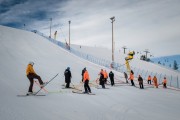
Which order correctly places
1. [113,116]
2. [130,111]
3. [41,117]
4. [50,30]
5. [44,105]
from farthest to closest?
[50,30] < [130,111] < [44,105] < [113,116] < [41,117]

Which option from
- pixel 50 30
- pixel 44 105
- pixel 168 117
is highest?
pixel 50 30

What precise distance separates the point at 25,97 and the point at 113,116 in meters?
4.47

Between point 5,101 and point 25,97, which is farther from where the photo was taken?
point 25,97

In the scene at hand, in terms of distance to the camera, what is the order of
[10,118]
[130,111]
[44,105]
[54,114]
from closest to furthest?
[10,118] < [54,114] < [44,105] < [130,111]

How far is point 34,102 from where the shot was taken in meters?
9.23

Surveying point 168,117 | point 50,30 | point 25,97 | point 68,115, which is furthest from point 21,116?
point 50,30

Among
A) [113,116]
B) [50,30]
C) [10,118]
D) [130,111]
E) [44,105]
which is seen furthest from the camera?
[50,30]

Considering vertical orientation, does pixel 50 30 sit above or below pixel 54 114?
above

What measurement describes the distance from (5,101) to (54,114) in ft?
8.10

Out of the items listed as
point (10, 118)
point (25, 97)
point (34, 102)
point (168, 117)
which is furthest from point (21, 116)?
point (168, 117)

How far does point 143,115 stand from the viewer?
902 cm

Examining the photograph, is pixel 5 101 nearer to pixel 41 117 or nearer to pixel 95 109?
pixel 41 117

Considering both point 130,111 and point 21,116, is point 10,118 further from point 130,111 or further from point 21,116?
point 130,111

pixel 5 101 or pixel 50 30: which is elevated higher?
pixel 50 30
